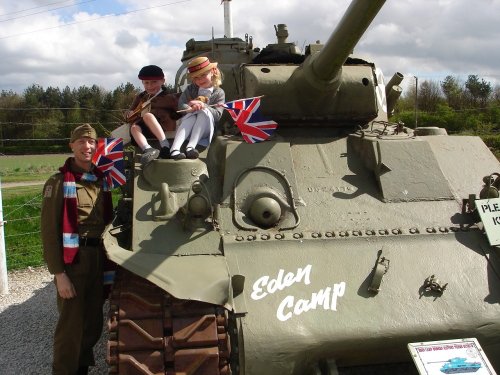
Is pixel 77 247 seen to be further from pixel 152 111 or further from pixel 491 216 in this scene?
pixel 491 216

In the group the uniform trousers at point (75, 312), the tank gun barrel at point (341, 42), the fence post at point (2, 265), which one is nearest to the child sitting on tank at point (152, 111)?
the uniform trousers at point (75, 312)

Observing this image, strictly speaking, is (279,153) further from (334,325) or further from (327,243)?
(334,325)

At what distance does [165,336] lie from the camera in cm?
387

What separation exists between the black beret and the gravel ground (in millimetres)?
3192

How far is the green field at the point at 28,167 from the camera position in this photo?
2700 centimetres

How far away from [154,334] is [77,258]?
62.2 inches

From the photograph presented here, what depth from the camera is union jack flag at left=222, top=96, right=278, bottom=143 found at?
5395 mm

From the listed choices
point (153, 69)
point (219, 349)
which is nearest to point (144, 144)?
point (153, 69)

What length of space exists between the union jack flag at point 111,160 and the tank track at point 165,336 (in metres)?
2.03

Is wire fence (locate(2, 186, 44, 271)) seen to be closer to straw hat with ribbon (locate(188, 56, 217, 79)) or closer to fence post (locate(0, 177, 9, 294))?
fence post (locate(0, 177, 9, 294))

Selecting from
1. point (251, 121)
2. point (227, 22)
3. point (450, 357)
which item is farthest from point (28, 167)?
point (450, 357)

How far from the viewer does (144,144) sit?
220 inches

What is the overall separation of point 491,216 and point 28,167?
2804cm

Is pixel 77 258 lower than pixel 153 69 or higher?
lower
